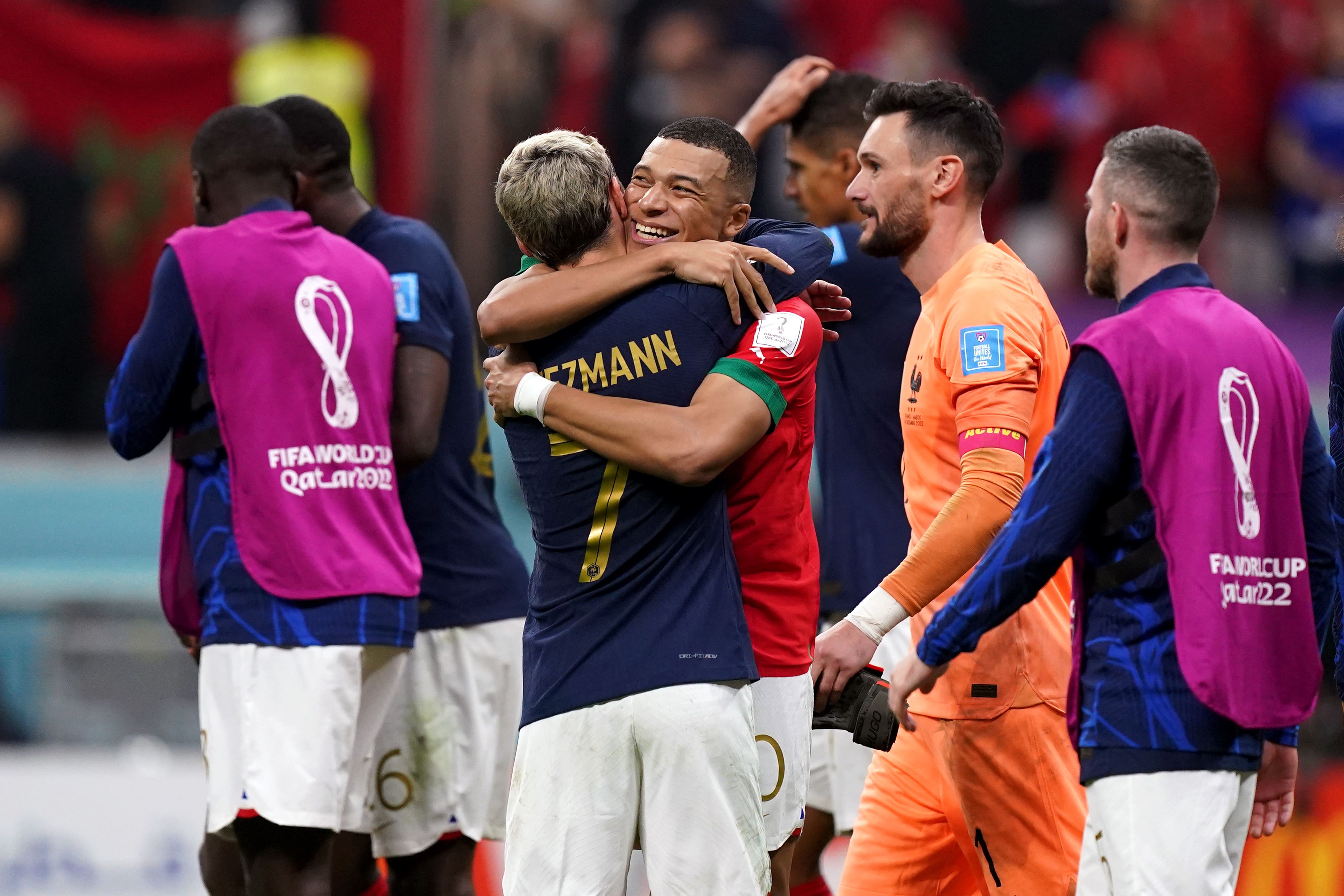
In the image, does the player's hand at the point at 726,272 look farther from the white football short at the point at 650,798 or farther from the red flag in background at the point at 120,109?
the red flag in background at the point at 120,109

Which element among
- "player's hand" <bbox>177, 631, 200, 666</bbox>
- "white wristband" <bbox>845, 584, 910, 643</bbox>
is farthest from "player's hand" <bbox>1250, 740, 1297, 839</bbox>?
"player's hand" <bbox>177, 631, 200, 666</bbox>

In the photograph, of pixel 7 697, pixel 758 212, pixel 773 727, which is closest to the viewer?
pixel 773 727

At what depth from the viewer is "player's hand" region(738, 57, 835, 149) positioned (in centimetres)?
548

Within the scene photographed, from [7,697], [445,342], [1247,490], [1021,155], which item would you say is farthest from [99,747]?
[1021,155]

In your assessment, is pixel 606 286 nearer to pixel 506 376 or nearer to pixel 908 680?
pixel 506 376

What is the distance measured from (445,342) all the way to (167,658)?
3.79 metres

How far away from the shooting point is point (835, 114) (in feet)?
17.8

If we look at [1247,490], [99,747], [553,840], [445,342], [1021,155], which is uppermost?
[1021,155]

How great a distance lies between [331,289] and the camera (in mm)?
4496

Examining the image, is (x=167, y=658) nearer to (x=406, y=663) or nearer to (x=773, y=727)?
(x=406, y=663)

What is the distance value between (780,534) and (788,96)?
2.18 metres

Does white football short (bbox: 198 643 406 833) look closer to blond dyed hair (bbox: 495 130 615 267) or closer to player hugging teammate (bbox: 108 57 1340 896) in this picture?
player hugging teammate (bbox: 108 57 1340 896)

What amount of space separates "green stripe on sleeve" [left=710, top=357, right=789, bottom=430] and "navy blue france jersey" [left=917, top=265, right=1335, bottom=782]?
54cm

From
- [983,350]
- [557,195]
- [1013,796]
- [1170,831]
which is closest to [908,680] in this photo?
[1170,831]
